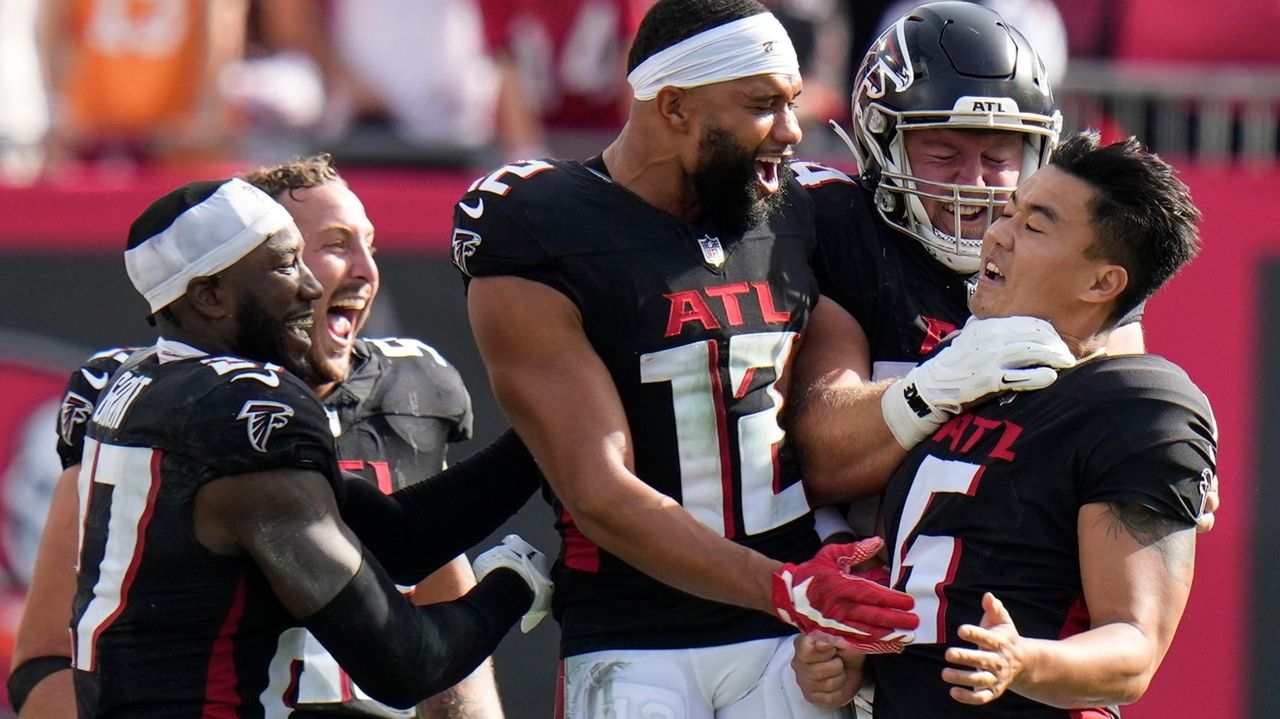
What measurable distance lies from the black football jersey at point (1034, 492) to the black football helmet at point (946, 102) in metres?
0.63

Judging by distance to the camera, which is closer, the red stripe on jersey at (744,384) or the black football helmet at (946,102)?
the red stripe on jersey at (744,384)

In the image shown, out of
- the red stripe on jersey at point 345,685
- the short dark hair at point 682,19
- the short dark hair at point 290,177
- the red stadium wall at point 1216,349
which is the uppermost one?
the short dark hair at point 682,19

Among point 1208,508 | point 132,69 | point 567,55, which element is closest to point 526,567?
point 1208,508

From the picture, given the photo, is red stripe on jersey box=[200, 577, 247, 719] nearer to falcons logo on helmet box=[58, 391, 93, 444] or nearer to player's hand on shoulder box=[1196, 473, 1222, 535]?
falcons logo on helmet box=[58, 391, 93, 444]

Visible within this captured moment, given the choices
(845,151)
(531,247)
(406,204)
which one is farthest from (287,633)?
(845,151)

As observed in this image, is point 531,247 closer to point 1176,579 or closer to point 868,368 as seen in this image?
point 868,368

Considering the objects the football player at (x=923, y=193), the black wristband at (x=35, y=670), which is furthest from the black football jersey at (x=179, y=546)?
the football player at (x=923, y=193)

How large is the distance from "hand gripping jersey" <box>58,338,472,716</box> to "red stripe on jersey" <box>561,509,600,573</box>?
559mm

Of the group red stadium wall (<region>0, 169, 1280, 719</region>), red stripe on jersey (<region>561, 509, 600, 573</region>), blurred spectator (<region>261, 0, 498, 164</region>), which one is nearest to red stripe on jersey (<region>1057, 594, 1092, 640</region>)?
red stripe on jersey (<region>561, 509, 600, 573</region>)

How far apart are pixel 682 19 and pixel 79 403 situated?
1.67 metres

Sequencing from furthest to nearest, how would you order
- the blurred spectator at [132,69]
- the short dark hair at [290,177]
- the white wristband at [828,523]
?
the blurred spectator at [132,69]
the short dark hair at [290,177]
the white wristband at [828,523]

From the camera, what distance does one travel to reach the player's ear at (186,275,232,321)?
3912mm

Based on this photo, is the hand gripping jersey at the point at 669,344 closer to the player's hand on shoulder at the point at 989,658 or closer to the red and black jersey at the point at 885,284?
the red and black jersey at the point at 885,284

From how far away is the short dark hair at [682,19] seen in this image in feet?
13.4
